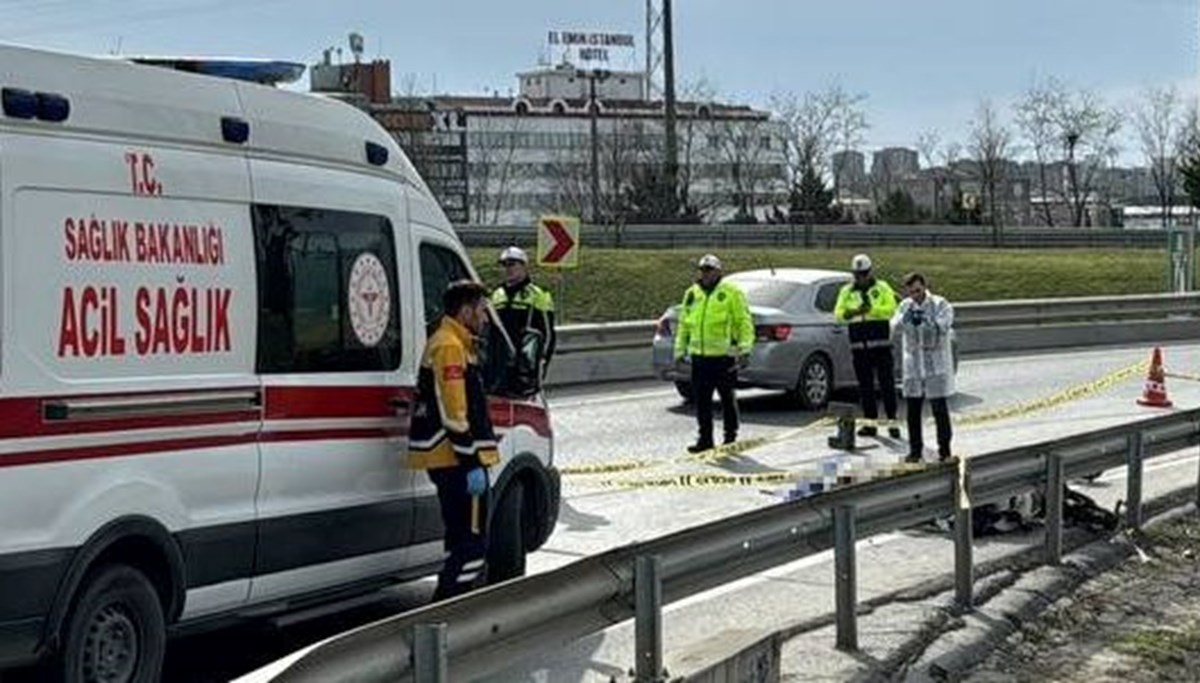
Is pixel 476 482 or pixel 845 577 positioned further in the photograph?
pixel 476 482

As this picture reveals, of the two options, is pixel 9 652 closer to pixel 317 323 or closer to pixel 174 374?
pixel 174 374

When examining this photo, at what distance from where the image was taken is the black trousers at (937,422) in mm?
13867

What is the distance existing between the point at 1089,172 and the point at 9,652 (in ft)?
307

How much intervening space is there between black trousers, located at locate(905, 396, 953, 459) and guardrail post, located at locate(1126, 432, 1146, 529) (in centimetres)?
275

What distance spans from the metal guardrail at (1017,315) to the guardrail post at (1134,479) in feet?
36.4

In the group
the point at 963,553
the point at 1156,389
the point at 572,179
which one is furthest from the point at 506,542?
the point at 572,179

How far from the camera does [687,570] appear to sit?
258 inches

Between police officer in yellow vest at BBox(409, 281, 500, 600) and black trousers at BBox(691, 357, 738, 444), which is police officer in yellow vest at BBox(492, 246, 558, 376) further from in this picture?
police officer in yellow vest at BBox(409, 281, 500, 600)

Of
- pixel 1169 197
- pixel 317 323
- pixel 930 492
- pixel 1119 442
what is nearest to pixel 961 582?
pixel 930 492

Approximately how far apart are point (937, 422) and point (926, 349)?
2.21 ft

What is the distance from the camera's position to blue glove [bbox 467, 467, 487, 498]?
25.0 ft

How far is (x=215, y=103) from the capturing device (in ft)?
22.0

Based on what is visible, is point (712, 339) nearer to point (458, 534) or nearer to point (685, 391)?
point (685, 391)

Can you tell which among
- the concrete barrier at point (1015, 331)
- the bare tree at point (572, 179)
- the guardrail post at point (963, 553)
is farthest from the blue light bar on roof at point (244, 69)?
the bare tree at point (572, 179)
